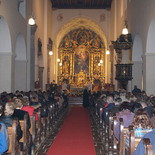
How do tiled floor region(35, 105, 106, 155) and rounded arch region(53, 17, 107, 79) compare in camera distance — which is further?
rounded arch region(53, 17, 107, 79)

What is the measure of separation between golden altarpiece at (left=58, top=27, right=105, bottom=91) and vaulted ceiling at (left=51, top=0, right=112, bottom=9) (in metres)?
3.84

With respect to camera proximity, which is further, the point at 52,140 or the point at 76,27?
the point at 76,27

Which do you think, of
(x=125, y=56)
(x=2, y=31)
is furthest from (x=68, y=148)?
A: (x=125, y=56)

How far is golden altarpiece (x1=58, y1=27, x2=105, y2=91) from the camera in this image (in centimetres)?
3259

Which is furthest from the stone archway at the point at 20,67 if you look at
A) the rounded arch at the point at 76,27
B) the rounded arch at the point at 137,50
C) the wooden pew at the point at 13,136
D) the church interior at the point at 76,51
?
the rounded arch at the point at 76,27

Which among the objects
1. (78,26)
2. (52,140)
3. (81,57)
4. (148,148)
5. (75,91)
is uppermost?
(78,26)

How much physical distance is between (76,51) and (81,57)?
2.77 ft

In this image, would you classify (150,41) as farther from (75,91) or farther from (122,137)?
(75,91)

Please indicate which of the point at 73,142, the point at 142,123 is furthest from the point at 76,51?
the point at 142,123

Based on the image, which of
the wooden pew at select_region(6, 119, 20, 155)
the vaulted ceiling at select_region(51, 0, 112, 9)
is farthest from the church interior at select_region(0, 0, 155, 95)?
the wooden pew at select_region(6, 119, 20, 155)

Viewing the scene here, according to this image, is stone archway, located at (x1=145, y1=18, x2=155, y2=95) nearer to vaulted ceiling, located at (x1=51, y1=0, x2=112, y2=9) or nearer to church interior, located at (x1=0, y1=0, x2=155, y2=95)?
church interior, located at (x1=0, y1=0, x2=155, y2=95)

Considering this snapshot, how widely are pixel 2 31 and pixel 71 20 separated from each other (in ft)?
56.9

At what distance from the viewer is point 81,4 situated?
28672mm

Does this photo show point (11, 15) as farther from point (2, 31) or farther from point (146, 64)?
point (146, 64)
